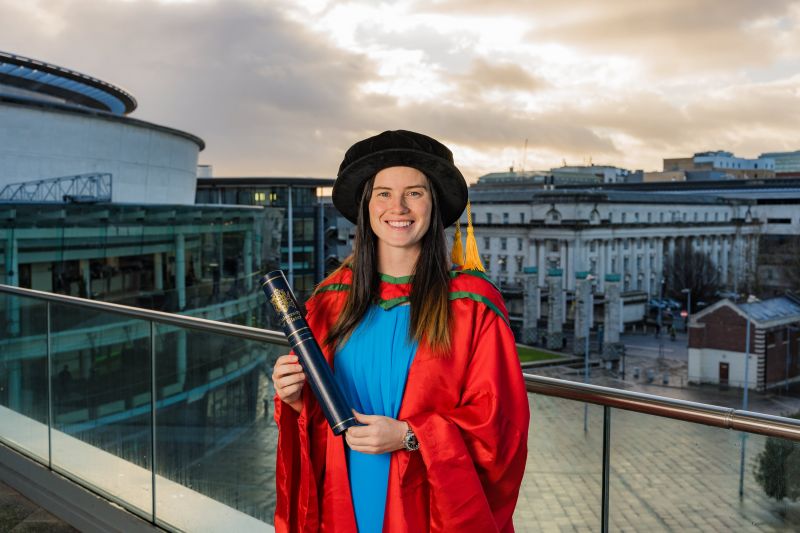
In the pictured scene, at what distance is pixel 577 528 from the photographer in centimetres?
296

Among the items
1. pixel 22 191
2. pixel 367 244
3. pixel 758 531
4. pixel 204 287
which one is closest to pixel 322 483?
pixel 367 244

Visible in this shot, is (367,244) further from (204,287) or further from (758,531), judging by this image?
(204,287)

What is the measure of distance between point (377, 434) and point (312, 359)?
27 cm

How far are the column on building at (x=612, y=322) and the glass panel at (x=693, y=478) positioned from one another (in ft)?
182

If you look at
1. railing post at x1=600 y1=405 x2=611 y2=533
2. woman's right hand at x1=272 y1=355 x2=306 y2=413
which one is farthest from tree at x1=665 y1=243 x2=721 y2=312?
woman's right hand at x1=272 y1=355 x2=306 y2=413

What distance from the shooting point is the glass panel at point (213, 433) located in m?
4.04

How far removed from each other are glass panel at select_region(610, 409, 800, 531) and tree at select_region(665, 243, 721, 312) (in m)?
79.9

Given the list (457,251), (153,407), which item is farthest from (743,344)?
(457,251)

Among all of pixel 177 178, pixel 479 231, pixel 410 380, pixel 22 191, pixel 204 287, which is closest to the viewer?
pixel 410 380

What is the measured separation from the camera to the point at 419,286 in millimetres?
2242

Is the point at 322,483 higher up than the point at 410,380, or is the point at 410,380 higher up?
the point at 410,380

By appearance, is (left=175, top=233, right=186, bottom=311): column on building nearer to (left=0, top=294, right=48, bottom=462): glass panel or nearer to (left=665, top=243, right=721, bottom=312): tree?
(left=0, top=294, right=48, bottom=462): glass panel

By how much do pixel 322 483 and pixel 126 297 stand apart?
1898cm

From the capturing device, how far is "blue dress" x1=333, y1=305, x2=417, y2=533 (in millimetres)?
2195
